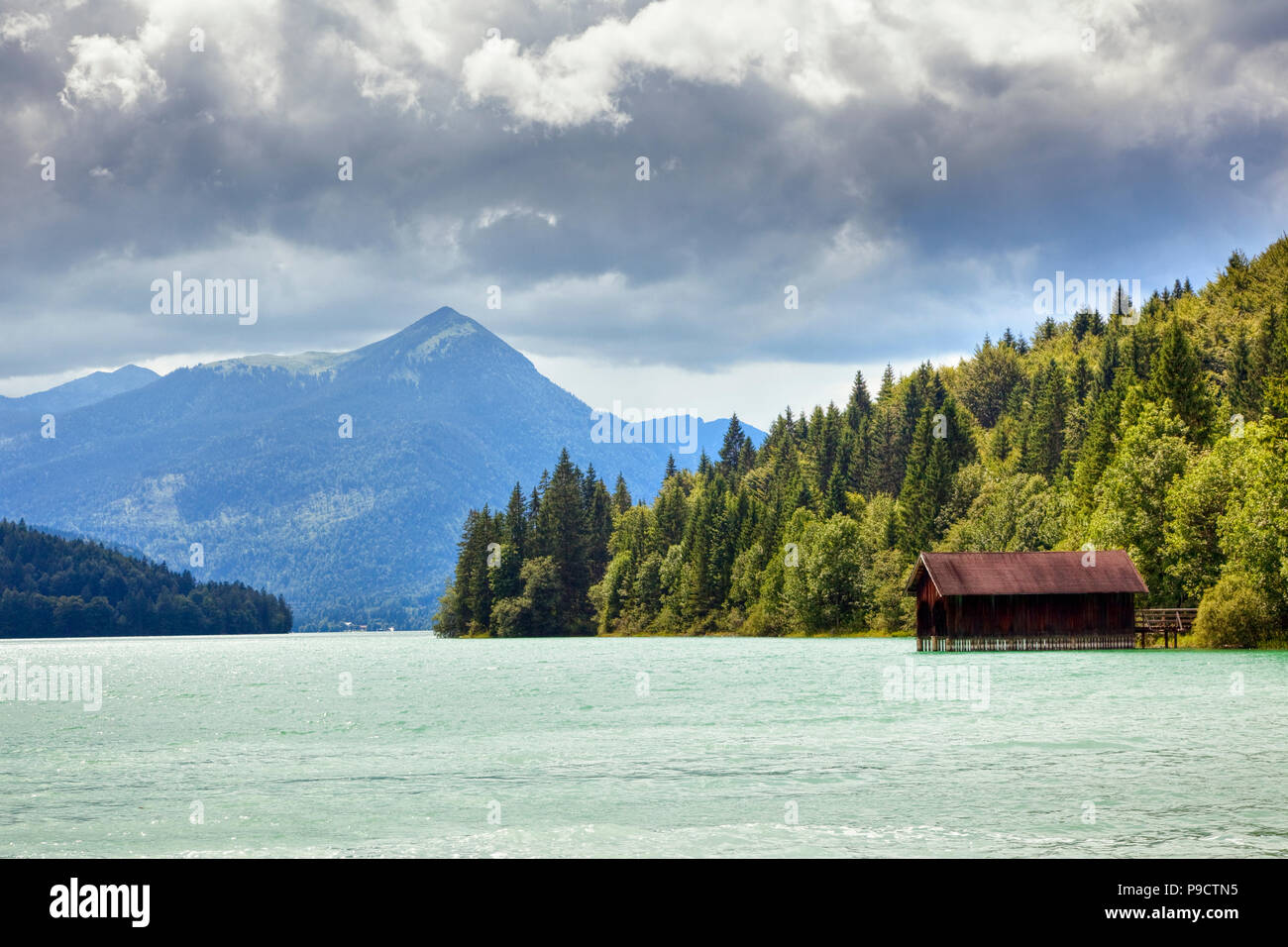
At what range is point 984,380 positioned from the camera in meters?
182

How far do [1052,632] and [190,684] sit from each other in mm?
52505

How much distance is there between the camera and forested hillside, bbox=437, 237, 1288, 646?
80688 mm

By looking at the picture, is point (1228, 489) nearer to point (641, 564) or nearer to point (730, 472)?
point (641, 564)

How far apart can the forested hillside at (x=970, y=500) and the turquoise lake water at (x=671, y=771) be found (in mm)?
28708

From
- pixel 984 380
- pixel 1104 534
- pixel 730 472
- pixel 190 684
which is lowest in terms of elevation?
pixel 190 684

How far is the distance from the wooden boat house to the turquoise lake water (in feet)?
85.4

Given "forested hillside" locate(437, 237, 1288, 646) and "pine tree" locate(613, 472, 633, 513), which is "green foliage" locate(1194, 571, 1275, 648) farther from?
"pine tree" locate(613, 472, 633, 513)

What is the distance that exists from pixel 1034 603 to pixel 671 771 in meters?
60.7

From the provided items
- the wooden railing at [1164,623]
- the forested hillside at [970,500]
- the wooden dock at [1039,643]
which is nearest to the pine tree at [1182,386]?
the forested hillside at [970,500]

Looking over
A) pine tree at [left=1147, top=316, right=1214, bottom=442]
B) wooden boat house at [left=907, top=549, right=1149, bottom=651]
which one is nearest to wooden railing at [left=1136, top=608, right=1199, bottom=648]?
wooden boat house at [left=907, top=549, right=1149, bottom=651]

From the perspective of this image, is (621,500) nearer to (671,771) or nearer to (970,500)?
(970,500)

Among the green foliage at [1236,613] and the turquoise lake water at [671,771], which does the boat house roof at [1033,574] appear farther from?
the turquoise lake water at [671,771]

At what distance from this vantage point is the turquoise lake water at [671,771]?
18172 millimetres
